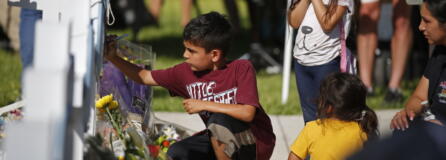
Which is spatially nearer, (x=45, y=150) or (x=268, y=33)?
(x=45, y=150)

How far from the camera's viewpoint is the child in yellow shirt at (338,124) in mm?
3641

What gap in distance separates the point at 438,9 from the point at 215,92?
1088 millimetres

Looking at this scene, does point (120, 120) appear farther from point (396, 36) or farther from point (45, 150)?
point (396, 36)

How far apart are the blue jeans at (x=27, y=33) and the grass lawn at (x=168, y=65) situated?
42 cm

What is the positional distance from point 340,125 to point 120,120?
112 centimetres

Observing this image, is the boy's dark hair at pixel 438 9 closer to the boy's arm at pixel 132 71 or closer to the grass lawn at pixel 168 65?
the boy's arm at pixel 132 71

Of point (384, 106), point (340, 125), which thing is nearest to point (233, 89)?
point (340, 125)

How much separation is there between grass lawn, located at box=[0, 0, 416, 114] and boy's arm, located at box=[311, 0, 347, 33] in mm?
2221

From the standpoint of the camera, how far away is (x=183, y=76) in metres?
4.00

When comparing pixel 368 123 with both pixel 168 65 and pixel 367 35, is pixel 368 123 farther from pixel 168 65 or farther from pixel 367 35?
pixel 168 65

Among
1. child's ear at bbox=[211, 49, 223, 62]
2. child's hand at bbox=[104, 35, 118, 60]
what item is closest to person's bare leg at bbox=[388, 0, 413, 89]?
child's ear at bbox=[211, 49, 223, 62]

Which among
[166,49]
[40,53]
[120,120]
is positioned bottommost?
[166,49]

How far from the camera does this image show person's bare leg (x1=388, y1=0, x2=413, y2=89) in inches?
270

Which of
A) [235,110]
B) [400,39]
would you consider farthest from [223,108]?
[400,39]
